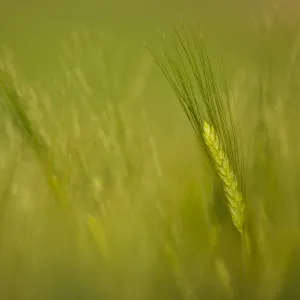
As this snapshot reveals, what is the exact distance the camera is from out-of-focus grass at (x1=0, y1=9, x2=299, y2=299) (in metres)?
0.70

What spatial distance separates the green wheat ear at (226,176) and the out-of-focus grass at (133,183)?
1.3 inches

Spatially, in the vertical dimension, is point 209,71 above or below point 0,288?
above

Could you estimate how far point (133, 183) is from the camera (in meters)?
0.71

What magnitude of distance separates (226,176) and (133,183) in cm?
17

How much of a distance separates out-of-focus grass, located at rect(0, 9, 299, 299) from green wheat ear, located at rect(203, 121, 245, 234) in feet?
0.11

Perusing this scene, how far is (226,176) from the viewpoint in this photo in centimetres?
66

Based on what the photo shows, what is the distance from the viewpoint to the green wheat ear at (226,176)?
2.13 ft

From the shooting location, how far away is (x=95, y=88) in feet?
2.36

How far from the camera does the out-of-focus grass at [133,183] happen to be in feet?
2.30

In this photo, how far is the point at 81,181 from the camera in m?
0.71

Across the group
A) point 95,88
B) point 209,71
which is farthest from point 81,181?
point 209,71

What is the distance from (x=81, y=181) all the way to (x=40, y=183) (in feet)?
0.25

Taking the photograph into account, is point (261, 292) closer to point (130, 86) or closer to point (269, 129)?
point (269, 129)

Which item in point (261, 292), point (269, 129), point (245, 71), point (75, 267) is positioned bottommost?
point (261, 292)
